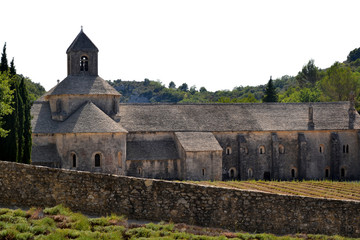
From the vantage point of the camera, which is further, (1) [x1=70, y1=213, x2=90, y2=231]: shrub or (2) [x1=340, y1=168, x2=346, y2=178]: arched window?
(2) [x1=340, y1=168, x2=346, y2=178]: arched window

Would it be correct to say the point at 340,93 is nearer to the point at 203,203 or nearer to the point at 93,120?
the point at 93,120

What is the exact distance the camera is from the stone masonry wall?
61.3 ft

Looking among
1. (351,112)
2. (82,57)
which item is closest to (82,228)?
(82,57)

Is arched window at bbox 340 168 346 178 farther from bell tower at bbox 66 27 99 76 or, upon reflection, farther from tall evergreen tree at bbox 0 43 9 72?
tall evergreen tree at bbox 0 43 9 72

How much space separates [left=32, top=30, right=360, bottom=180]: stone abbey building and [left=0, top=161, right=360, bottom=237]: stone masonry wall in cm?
2556

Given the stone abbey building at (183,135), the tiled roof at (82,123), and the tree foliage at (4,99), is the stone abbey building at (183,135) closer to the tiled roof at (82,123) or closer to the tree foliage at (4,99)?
the tiled roof at (82,123)

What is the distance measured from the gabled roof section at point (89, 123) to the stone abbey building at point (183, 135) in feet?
0.31

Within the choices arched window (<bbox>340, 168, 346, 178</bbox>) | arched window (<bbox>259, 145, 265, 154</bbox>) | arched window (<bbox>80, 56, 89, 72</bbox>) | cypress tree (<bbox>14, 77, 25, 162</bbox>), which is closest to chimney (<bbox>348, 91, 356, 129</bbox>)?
arched window (<bbox>340, 168, 346, 178</bbox>)

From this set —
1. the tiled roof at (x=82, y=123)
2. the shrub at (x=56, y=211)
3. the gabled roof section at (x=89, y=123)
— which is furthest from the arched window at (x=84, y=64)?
the shrub at (x=56, y=211)

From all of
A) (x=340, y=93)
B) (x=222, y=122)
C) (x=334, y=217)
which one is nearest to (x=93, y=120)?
(x=222, y=122)

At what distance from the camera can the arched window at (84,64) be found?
171ft

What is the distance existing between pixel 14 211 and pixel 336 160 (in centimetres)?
4573

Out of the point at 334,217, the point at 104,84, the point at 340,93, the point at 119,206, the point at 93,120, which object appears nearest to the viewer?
the point at 119,206

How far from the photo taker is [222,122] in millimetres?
54500
